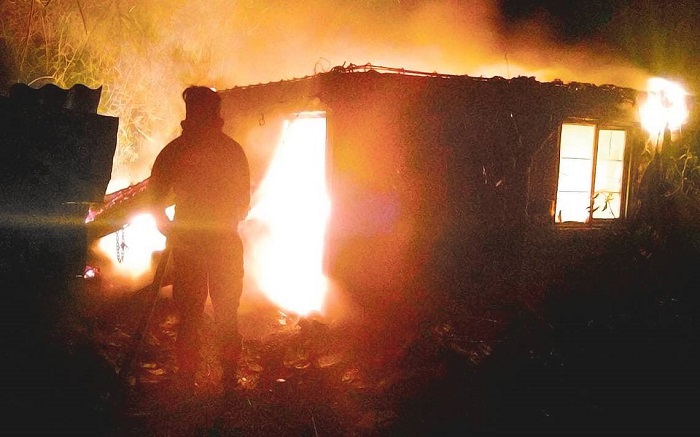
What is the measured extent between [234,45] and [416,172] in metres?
11.6

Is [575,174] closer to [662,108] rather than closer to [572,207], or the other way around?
[572,207]

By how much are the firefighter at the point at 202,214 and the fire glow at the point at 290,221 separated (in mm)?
3068

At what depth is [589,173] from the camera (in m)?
8.39

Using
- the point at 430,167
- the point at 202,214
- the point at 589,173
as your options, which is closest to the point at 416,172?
the point at 430,167

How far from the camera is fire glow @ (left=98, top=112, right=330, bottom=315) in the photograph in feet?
27.1

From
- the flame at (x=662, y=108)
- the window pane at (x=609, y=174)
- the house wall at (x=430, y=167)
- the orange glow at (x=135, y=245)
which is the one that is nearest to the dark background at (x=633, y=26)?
the flame at (x=662, y=108)

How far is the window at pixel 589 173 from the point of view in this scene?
8289 mm

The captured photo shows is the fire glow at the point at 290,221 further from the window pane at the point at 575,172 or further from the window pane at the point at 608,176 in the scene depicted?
the window pane at the point at 608,176

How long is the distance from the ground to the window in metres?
1.14

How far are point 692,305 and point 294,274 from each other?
21.8ft

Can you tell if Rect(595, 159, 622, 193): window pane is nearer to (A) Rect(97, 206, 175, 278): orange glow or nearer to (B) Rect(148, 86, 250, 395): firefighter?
(B) Rect(148, 86, 250, 395): firefighter

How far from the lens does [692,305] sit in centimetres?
765

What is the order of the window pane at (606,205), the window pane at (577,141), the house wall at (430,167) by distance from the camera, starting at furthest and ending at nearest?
the window pane at (606,205) → the window pane at (577,141) → the house wall at (430,167)

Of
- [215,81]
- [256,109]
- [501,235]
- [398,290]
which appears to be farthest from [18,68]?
[501,235]
